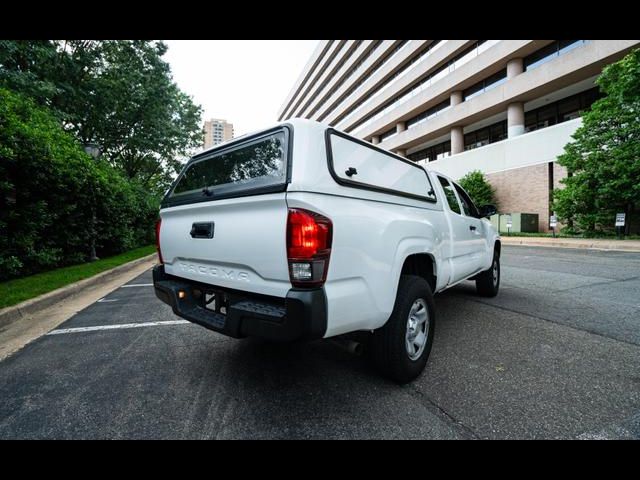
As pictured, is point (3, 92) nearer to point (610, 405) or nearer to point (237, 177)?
point (237, 177)

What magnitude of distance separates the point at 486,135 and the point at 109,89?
2893cm

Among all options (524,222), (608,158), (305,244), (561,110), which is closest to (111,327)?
(305,244)

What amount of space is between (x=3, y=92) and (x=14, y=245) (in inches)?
113

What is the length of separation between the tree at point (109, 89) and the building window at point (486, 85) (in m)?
23.3

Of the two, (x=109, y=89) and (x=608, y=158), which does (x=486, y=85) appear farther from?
(x=109, y=89)

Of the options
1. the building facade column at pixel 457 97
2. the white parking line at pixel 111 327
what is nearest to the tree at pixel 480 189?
the building facade column at pixel 457 97

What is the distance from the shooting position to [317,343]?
3113 mm

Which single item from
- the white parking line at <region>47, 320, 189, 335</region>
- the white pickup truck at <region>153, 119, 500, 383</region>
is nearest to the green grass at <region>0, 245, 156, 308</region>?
the white parking line at <region>47, 320, 189, 335</region>

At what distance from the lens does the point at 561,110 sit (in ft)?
71.9

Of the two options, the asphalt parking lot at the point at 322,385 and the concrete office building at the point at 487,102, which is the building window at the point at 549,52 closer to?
the concrete office building at the point at 487,102

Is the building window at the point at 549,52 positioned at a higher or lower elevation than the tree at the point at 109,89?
higher

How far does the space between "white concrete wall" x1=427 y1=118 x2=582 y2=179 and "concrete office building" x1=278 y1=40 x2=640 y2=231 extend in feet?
0.21

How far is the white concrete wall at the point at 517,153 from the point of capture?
18.8m
